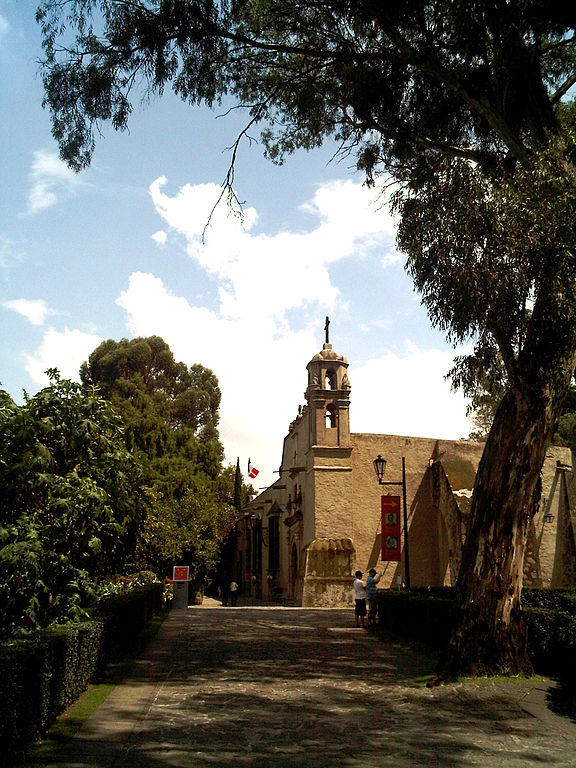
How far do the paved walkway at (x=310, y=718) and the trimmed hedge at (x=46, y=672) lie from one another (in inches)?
16.3

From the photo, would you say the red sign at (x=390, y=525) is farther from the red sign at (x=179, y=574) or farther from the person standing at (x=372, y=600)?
the red sign at (x=179, y=574)

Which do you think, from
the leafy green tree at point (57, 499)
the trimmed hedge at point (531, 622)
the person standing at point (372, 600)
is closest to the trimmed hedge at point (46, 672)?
the leafy green tree at point (57, 499)

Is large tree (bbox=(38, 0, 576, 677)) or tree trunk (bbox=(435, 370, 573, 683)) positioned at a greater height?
large tree (bbox=(38, 0, 576, 677))

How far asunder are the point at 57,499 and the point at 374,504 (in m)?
19.8

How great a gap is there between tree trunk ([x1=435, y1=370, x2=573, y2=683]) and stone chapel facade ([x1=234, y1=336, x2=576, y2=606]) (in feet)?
51.5

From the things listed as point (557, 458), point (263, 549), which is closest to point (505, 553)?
point (557, 458)

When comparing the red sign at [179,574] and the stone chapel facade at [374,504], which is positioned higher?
the stone chapel facade at [374,504]

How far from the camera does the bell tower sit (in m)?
28.9

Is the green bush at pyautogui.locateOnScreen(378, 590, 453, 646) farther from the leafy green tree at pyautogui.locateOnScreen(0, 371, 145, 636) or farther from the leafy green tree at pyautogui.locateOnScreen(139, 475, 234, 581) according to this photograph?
the leafy green tree at pyautogui.locateOnScreen(139, 475, 234, 581)

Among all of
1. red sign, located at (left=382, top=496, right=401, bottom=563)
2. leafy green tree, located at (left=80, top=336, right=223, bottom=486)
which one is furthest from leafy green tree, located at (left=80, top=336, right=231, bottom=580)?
red sign, located at (left=382, top=496, right=401, bottom=563)

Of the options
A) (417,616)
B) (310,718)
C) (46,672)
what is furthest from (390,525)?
(46,672)

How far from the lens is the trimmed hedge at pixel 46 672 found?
5715 millimetres

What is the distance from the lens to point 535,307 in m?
10.9

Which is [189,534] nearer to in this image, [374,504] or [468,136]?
[374,504]
